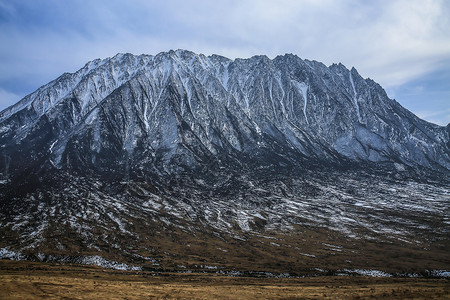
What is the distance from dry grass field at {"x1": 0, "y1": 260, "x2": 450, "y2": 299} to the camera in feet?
133

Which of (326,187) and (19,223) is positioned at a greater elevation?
(326,187)

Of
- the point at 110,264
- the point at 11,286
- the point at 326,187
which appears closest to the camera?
the point at 11,286

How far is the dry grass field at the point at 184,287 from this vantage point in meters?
40.5

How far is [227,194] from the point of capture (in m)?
178

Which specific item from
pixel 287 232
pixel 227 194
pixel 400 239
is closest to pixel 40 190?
pixel 227 194

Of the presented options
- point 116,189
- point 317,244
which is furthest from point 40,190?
point 317,244

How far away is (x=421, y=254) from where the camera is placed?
290 feet

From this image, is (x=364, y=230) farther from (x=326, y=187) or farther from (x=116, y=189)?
(x=116, y=189)

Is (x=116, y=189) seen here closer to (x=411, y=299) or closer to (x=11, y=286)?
(x=11, y=286)

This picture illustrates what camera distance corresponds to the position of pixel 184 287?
4925cm

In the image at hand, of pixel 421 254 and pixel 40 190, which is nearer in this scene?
pixel 421 254

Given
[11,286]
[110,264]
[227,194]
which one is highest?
[227,194]

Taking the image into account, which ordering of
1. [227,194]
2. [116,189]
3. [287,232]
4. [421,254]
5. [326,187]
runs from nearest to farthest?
[421,254], [287,232], [116,189], [227,194], [326,187]

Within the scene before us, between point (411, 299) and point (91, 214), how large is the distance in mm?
118957
